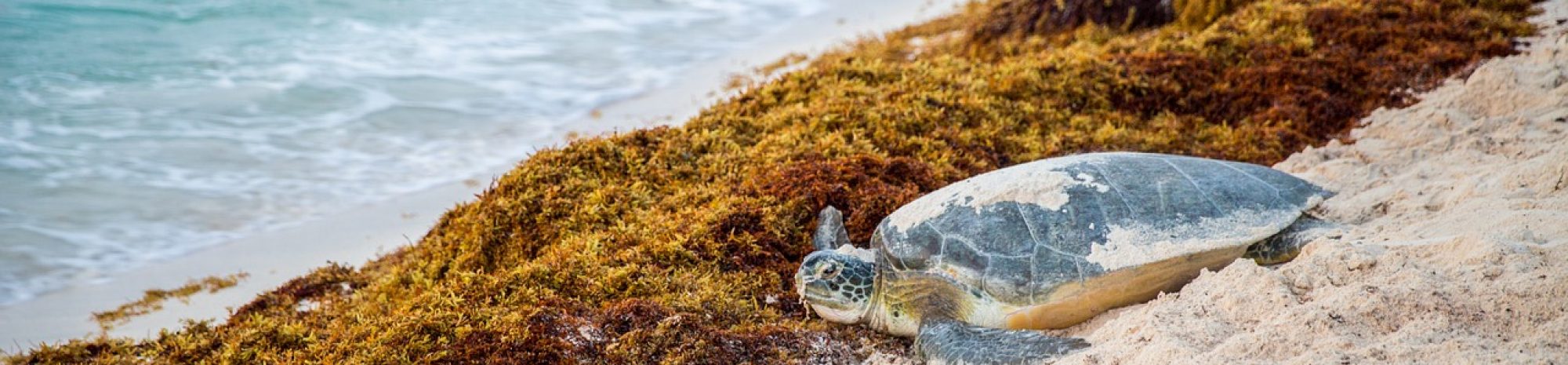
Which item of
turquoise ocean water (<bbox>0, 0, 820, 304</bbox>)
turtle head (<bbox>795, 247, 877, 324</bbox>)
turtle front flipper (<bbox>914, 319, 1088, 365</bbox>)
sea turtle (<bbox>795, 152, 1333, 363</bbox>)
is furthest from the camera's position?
turquoise ocean water (<bbox>0, 0, 820, 304</bbox>)

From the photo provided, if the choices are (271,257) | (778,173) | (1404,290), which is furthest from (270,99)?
(1404,290)

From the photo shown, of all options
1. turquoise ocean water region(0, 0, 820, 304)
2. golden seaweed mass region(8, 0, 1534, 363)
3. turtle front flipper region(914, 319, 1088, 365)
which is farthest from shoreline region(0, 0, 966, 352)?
turtle front flipper region(914, 319, 1088, 365)

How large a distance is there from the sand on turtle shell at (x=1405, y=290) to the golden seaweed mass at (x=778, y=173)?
96cm

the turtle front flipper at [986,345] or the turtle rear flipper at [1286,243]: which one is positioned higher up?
the turtle rear flipper at [1286,243]

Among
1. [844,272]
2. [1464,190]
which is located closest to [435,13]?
[844,272]

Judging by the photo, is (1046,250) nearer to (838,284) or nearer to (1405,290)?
(838,284)

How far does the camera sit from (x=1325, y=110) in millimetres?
5094

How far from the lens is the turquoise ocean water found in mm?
6719

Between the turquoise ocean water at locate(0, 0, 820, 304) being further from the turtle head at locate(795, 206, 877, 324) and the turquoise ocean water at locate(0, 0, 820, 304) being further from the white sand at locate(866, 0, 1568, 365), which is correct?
the white sand at locate(866, 0, 1568, 365)

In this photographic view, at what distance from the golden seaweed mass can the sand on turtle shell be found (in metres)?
0.96

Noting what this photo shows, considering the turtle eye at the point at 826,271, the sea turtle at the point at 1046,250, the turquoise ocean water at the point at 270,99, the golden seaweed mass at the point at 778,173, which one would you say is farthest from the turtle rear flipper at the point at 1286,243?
the turquoise ocean water at the point at 270,99

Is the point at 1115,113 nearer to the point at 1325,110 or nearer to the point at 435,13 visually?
the point at 1325,110

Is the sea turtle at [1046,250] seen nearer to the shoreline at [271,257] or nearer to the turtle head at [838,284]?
the turtle head at [838,284]

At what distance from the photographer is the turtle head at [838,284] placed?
3.22m
